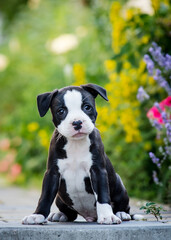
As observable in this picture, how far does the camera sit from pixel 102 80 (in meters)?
6.27

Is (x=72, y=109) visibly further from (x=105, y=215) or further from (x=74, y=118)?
(x=105, y=215)

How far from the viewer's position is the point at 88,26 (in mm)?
9711

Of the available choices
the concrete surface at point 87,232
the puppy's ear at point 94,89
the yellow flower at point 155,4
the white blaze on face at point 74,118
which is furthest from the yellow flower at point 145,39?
the concrete surface at point 87,232

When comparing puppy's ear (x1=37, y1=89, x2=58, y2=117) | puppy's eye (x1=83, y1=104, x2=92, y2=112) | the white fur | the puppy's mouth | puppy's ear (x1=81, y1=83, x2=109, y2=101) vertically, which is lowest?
the white fur

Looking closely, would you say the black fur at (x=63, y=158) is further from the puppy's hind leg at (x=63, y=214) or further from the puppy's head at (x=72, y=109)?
the puppy's hind leg at (x=63, y=214)

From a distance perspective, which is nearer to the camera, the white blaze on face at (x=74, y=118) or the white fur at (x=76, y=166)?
the white blaze on face at (x=74, y=118)

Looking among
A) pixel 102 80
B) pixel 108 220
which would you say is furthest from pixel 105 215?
pixel 102 80

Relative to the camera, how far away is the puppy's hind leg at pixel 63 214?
2.89 metres

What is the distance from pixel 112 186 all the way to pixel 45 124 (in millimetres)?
4292

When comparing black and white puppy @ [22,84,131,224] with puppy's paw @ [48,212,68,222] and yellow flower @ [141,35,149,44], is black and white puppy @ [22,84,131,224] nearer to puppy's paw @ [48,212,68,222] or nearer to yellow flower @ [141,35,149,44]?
puppy's paw @ [48,212,68,222]

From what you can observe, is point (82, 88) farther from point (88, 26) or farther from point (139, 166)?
point (88, 26)

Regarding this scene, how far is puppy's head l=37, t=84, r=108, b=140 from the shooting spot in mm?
2482

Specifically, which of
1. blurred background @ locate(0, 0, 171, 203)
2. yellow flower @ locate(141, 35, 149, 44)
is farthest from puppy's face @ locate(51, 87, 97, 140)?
yellow flower @ locate(141, 35, 149, 44)

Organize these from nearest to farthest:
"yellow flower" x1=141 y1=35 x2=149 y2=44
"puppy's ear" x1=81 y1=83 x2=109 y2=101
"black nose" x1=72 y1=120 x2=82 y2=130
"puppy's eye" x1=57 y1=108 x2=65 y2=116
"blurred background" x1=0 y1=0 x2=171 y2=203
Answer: "black nose" x1=72 y1=120 x2=82 y2=130
"puppy's eye" x1=57 y1=108 x2=65 y2=116
"puppy's ear" x1=81 y1=83 x2=109 y2=101
"blurred background" x1=0 y1=0 x2=171 y2=203
"yellow flower" x1=141 y1=35 x2=149 y2=44
